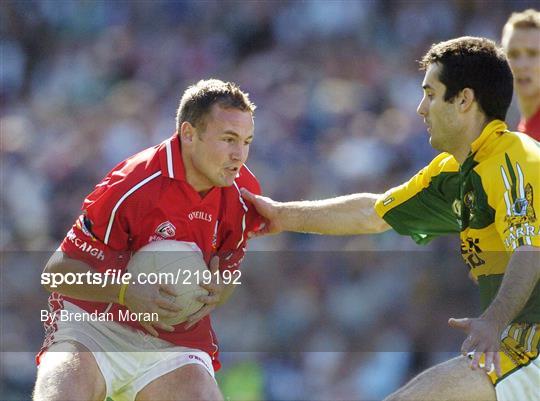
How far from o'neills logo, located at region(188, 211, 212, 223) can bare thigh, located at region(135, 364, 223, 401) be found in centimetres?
78

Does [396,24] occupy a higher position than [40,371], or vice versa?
[396,24]

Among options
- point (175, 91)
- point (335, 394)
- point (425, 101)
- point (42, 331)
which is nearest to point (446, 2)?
point (175, 91)

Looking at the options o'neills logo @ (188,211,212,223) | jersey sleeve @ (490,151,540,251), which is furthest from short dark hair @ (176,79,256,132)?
jersey sleeve @ (490,151,540,251)

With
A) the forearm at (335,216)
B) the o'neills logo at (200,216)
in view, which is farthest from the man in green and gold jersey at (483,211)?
the o'neills logo at (200,216)

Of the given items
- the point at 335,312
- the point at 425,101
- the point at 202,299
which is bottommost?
the point at 335,312

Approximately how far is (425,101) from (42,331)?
5939 mm

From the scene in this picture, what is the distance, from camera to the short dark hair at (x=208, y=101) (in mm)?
5719

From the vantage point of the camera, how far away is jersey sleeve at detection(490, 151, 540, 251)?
491cm

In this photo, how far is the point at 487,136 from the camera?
5293 millimetres

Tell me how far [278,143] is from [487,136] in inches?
241

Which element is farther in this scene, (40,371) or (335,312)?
(335,312)

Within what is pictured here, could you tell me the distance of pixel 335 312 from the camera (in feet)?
33.6

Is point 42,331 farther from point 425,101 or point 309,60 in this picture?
point 425,101

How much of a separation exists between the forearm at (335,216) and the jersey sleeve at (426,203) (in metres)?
0.15
